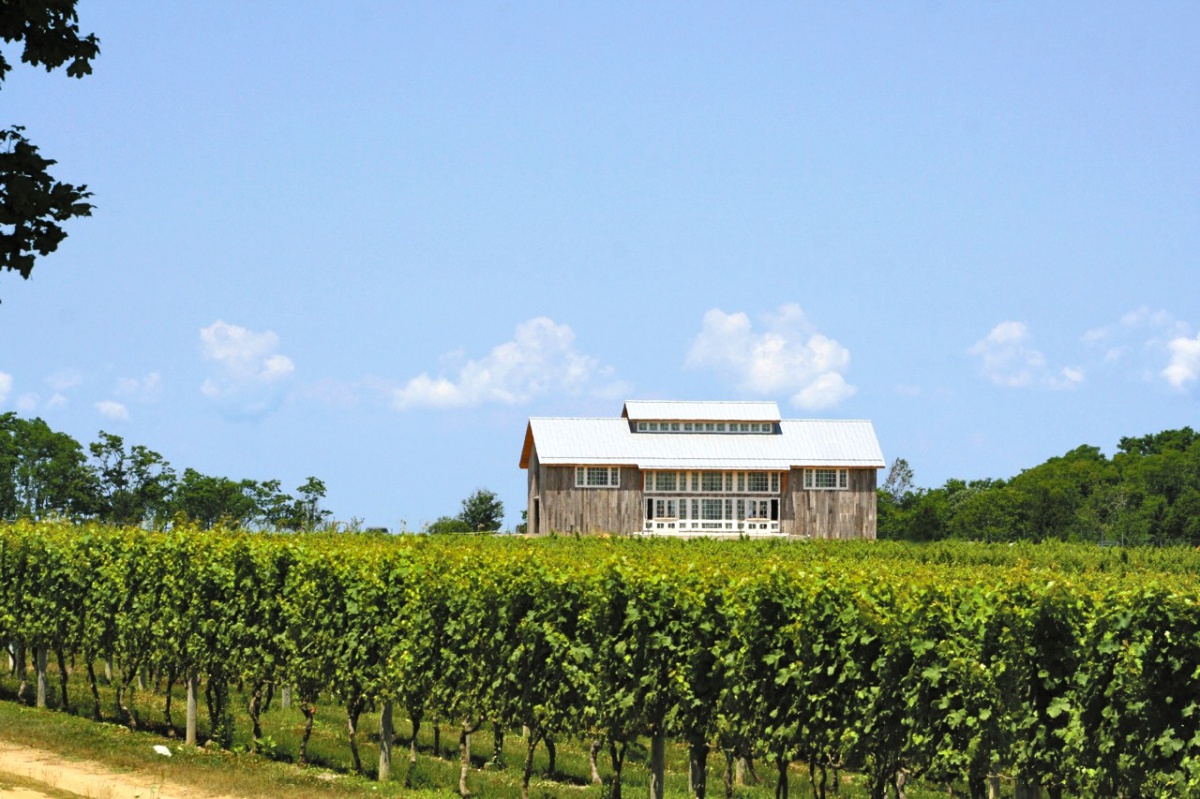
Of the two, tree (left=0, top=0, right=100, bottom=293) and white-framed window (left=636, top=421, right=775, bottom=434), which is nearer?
tree (left=0, top=0, right=100, bottom=293)

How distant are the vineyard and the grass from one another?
398 mm

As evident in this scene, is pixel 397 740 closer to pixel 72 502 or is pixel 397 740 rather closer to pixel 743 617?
pixel 743 617

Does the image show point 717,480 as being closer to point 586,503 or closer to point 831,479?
point 831,479

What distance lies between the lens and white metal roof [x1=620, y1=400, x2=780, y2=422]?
64.3 metres

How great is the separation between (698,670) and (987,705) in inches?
116

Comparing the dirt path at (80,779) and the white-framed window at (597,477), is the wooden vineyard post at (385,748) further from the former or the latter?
the white-framed window at (597,477)

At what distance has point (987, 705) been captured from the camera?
1083 centimetres

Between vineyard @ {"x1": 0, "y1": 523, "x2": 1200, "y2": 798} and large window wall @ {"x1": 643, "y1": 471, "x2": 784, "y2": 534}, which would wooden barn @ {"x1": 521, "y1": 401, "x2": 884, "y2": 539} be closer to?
large window wall @ {"x1": 643, "y1": 471, "x2": 784, "y2": 534}

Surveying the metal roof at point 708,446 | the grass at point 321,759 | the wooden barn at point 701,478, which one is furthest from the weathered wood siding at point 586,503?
the grass at point 321,759

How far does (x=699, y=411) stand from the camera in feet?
212

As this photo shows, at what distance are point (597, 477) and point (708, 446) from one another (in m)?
6.21

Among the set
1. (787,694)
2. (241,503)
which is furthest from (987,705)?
(241,503)

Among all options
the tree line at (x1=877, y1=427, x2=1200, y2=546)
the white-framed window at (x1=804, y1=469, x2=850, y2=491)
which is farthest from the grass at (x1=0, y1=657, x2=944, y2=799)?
the tree line at (x1=877, y1=427, x2=1200, y2=546)

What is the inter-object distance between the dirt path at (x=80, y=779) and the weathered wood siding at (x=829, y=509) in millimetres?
48051
